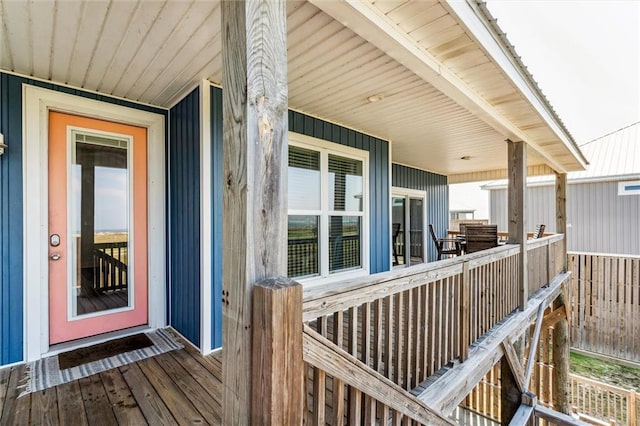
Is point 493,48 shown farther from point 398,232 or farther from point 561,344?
point 561,344

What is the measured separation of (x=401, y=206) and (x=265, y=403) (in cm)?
683

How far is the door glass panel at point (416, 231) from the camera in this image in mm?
7641

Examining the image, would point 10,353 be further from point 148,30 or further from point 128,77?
point 148,30

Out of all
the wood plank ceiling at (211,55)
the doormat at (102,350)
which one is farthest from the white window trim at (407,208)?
the doormat at (102,350)

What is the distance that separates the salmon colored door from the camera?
2762mm

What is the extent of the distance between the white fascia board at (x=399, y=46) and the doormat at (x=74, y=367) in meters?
3.04

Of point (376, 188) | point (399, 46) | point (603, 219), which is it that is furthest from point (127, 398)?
point (603, 219)

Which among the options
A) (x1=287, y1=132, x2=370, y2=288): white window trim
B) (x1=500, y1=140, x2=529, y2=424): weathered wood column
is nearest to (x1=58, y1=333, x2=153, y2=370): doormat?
(x1=287, y1=132, x2=370, y2=288): white window trim

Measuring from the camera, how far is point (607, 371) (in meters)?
6.48

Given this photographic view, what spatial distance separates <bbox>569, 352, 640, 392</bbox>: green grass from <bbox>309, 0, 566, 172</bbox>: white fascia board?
23.2ft

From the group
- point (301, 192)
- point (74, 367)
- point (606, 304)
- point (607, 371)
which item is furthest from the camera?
point (606, 304)

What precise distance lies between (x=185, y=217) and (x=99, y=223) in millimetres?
888

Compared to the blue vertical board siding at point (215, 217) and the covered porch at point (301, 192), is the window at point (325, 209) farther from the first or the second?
the blue vertical board siding at point (215, 217)

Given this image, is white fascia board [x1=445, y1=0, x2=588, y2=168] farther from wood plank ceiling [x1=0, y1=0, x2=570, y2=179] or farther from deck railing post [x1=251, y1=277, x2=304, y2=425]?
deck railing post [x1=251, y1=277, x2=304, y2=425]
